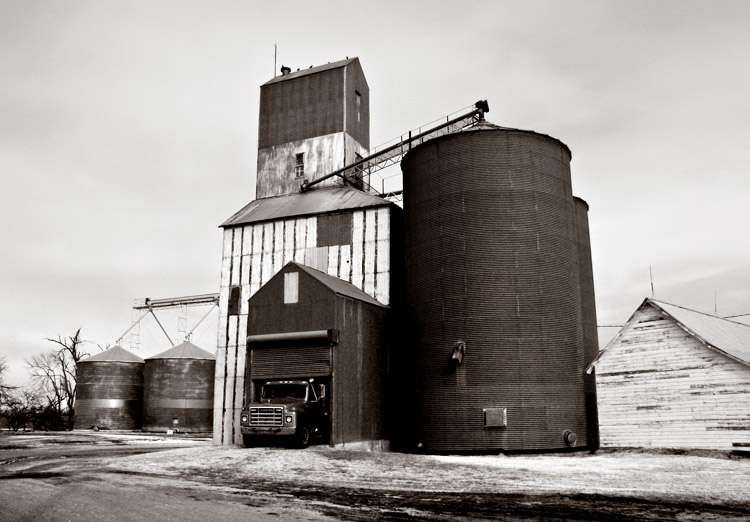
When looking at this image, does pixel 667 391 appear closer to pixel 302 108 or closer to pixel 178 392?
pixel 302 108

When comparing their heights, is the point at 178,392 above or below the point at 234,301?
below

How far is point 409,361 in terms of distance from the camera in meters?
30.6

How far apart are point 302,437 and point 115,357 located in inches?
1601

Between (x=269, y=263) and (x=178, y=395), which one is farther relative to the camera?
(x=178, y=395)

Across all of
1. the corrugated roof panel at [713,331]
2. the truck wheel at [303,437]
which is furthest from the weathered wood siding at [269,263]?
the corrugated roof panel at [713,331]

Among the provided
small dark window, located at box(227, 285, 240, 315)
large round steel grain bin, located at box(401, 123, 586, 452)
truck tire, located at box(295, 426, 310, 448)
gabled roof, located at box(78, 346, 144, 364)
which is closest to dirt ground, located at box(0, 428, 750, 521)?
truck tire, located at box(295, 426, 310, 448)

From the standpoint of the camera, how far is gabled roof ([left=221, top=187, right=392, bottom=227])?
34.6 meters

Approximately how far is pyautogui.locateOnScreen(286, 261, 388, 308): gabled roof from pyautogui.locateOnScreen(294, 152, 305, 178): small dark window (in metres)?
8.88

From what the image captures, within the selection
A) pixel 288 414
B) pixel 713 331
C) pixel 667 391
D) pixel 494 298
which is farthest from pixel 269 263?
pixel 713 331

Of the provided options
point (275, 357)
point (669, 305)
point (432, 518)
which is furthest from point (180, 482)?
point (669, 305)

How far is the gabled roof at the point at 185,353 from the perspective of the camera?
56594 mm

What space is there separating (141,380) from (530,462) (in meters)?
45.1

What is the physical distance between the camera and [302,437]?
80.9 ft

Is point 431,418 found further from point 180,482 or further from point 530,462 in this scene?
point 180,482
